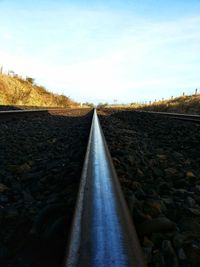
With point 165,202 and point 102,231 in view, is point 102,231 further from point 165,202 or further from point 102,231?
point 165,202

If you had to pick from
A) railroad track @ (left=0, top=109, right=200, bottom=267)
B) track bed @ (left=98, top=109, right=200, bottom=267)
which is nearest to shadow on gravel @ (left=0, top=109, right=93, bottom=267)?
railroad track @ (left=0, top=109, right=200, bottom=267)

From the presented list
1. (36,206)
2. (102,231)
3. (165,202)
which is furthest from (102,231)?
(165,202)

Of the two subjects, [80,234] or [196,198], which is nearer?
[80,234]

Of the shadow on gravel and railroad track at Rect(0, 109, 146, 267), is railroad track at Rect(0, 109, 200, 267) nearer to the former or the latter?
railroad track at Rect(0, 109, 146, 267)

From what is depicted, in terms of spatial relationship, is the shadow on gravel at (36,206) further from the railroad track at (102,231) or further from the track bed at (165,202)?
the track bed at (165,202)

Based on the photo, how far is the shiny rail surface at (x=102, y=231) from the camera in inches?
52.1

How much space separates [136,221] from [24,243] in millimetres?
637

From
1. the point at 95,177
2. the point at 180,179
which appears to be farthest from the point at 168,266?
the point at 180,179

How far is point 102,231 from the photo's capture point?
157 centimetres

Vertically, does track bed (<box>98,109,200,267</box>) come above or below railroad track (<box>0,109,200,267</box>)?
below

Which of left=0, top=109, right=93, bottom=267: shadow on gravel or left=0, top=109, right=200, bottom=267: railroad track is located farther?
left=0, top=109, right=93, bottom=267: shadow on gravel

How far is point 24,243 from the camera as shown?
1.97 metres

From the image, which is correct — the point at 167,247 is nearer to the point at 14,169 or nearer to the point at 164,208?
the point at 164,208

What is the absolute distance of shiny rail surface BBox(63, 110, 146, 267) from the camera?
132cm
